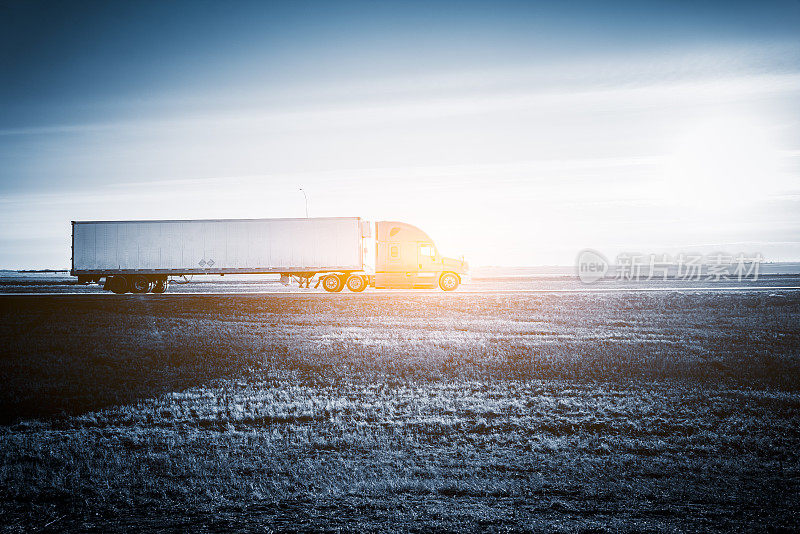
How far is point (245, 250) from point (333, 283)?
5.04 metres

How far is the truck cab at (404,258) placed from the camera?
94.1 feet

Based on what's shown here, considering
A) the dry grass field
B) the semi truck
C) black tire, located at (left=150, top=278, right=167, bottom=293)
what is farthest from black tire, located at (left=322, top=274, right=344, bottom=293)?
black tire, located at (left=150, top=278, right=167, bottom=293)

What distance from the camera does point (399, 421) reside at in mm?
11414

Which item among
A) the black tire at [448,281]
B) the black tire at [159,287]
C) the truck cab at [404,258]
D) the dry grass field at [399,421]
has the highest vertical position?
the truck cab at [404,258]

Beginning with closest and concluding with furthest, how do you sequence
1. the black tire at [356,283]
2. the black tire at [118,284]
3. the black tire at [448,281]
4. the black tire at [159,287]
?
the black tire at [356,283]
the black tire at [448,281]
the black tire at [118,284]
the black tire at [159,287]

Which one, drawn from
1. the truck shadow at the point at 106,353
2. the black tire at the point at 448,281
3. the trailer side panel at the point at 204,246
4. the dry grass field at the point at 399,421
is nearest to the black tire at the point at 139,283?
the trailer side panel at the point at 204,246

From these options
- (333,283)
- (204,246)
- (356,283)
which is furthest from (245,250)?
(356,283)

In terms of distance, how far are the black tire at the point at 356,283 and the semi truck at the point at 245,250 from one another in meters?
0.05

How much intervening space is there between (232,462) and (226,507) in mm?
1715

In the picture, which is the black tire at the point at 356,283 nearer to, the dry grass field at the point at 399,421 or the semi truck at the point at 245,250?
the semi truck at the point at 245,250

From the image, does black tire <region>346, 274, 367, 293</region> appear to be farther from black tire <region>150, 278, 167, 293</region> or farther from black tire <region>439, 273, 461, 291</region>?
black tire <region>150, 278, 167, 293</region>

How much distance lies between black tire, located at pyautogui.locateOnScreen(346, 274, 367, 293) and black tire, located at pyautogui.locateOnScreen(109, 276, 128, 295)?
40.5 ft

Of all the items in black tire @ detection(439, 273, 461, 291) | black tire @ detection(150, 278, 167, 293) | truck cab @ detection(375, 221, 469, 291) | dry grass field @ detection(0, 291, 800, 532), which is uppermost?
truck cab @ detection(375, 221, 469, 291)

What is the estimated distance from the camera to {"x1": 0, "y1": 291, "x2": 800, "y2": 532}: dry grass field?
7586mm
